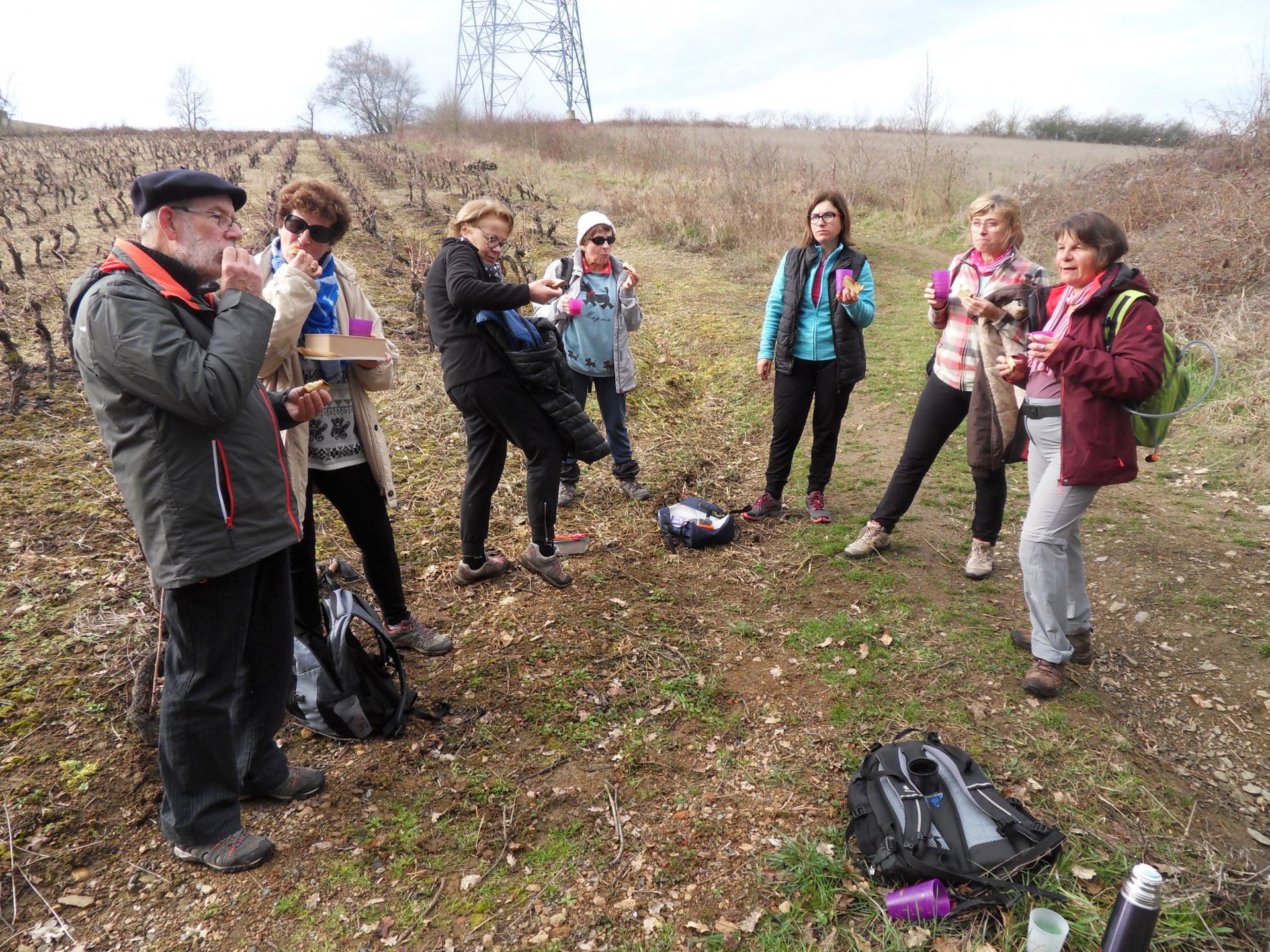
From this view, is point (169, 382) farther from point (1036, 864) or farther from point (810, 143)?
point (810, 143)

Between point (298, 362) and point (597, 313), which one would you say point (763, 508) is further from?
point (298, 362)

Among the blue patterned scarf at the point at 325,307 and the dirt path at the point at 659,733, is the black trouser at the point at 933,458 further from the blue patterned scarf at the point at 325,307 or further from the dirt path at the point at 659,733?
the blue patterned scarf at the point at 325,307

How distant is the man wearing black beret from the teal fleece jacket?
279 centimetres

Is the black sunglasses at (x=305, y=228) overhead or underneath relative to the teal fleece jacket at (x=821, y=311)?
overhead

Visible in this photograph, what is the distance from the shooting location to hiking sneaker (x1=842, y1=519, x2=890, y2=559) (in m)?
4.12

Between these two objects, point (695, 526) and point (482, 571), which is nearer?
point (482, 571)

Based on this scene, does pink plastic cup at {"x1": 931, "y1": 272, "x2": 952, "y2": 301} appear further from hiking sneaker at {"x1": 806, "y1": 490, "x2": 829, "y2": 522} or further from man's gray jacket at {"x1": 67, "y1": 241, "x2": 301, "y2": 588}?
man's gray jacket at {"x1": 67, "y1": 241, "x2": 301, "y2": 588}

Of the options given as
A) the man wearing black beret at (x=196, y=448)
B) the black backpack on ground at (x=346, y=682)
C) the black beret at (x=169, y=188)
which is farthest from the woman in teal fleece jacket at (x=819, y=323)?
the black beret at (x=169, y=188)

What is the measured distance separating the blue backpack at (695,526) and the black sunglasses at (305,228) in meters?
2.55

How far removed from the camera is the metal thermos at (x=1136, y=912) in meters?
1.61

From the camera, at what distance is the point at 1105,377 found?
8.32ft

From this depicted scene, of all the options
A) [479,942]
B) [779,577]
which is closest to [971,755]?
[779,577]

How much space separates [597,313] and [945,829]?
3.38m

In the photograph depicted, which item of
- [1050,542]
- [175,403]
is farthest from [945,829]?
[175,403]
